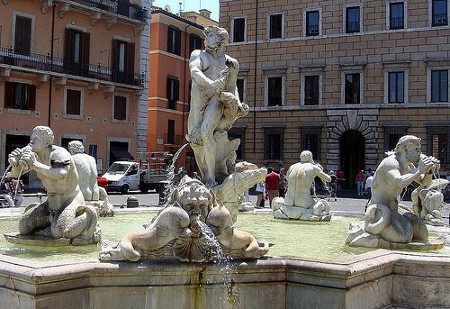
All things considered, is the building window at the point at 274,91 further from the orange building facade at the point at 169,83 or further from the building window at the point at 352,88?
the orange building facade at the point at 169,83

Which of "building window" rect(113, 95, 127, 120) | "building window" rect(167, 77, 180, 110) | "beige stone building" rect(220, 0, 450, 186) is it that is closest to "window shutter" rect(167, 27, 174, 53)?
"building window" rect(167, 77, 180, 110)

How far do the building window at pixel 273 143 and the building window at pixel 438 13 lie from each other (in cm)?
973

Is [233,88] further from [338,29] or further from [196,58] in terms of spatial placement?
[338,29]

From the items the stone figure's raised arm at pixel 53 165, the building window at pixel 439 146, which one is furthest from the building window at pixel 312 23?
the stone figure's raised arm at pixel 53 165

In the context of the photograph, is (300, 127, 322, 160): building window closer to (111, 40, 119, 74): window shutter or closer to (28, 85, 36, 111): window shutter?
(111, 40, 119, 74): window shutter

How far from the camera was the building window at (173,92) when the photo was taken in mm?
39594

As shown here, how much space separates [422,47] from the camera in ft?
99.2

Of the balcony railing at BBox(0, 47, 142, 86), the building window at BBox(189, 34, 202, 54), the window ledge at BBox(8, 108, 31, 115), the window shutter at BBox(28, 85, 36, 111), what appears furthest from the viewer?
the building window at BBox(189, 34, 202, 54)

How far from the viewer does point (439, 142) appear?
2984cm

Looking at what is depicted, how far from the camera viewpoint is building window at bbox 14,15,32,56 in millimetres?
27766

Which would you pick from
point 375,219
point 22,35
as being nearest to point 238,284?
point 375,219

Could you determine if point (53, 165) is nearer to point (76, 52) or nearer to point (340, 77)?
point (76, 52)

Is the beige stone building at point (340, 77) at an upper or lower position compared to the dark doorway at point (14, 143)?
upper

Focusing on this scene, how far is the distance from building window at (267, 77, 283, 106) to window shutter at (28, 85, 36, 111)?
42.1ft
